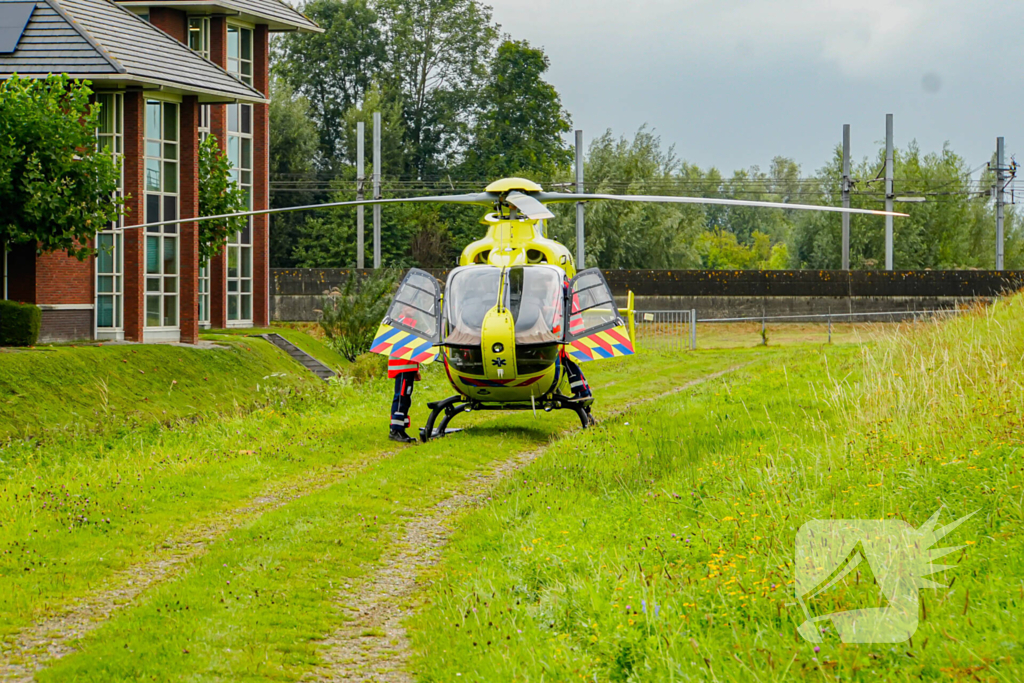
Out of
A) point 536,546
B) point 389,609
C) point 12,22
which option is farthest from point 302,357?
point 389,609

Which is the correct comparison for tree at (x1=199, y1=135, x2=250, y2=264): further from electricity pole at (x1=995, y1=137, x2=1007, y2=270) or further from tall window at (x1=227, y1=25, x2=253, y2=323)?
electricity pole at (x1=995, y1=137, x2=1007, y2=270)

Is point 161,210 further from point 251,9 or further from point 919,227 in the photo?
point 919,227

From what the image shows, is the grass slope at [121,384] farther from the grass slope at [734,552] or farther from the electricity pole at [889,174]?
the electricity pole at [889,174]

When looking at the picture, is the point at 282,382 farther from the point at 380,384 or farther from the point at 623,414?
the point at 623,414

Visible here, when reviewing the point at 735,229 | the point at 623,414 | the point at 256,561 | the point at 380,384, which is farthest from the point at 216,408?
the point at 735,229

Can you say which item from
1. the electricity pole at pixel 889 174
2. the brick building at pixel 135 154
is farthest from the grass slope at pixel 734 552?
the electricity pole at pixel 889 174

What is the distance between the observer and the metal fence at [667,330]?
1427 inches

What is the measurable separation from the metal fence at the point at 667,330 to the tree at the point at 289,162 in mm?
25346

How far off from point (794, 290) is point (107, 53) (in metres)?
25.6

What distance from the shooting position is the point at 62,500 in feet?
33.8

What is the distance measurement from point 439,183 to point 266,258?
27240mm

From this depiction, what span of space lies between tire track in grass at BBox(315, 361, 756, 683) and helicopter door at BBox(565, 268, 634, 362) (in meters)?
4.13

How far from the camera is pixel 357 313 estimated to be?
29.7 meters

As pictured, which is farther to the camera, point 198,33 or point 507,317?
point 198,33
